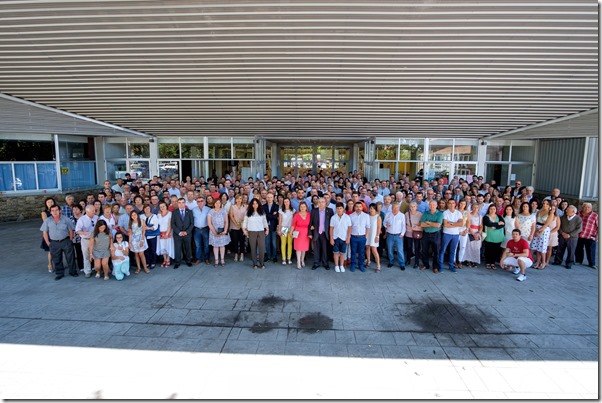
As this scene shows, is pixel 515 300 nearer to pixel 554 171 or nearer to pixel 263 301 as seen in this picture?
pixel 263 301

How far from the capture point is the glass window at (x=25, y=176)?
43.1 ft

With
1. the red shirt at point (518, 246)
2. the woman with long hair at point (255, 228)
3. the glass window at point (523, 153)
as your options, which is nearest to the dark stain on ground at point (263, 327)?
the woman with long hair at point (255, 228)

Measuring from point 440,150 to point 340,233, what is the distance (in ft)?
38.0

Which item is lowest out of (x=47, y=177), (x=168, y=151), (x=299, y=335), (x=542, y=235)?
(x=299, y=335)

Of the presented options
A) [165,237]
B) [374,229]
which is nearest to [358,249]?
[374,229]

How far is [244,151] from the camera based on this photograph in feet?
56.0

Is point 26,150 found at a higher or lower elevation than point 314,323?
higher

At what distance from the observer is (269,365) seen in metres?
3.80

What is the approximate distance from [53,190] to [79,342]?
12.5m

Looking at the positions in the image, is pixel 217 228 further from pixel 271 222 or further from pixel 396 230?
pixel 396 230

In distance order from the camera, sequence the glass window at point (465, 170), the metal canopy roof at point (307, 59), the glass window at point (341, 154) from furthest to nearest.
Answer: the glass window at point (341, 154) → the glass window at point (465, 170) → the metal canopy roof at point (307, 59)

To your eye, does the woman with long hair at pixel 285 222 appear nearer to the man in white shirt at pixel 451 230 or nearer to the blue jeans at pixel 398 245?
the blue jeans at pixel 398 245

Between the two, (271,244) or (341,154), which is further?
(341,154)

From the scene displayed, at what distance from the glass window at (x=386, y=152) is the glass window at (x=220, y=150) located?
24.3 feet
